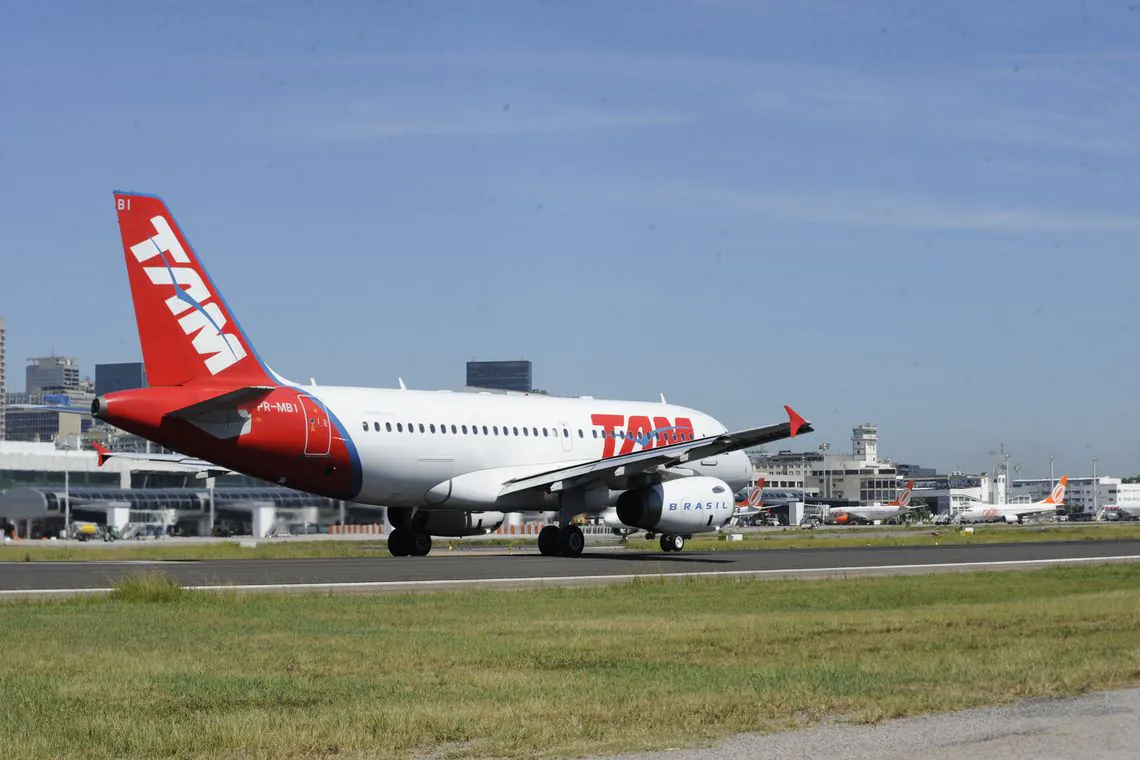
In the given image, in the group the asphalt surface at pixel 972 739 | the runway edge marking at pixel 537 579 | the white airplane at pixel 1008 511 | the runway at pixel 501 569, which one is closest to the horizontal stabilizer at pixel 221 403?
the runway at pixel 501 569

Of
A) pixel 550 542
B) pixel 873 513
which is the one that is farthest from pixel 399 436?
pixel 873 513

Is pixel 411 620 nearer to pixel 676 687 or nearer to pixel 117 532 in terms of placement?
pixel 676 687

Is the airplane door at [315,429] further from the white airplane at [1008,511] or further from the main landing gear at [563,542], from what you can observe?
the white airplane at [1008,511]

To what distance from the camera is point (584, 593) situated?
24484 mm

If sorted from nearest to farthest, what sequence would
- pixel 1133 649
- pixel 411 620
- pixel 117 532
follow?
pixel 1133 649, pixel 411 620, pixel 117 532

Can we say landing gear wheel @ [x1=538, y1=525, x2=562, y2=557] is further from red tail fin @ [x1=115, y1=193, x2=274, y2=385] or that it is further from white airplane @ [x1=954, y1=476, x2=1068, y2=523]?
white airplane @ [x1=954, y1=476, x2=1068, y2=523]

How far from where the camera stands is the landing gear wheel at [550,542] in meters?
40.4

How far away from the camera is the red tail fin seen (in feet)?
109

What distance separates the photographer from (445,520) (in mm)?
42281

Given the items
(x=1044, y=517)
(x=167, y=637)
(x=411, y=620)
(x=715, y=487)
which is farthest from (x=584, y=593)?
(x=1044, y=517)

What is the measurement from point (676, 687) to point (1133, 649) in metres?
5.48

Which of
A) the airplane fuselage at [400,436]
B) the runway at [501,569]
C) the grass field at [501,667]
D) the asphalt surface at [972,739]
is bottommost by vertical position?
the runway at [501,569]

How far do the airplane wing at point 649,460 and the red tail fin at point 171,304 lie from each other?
9.25m

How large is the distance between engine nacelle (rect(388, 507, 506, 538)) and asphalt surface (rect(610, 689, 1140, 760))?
31.4 metres
